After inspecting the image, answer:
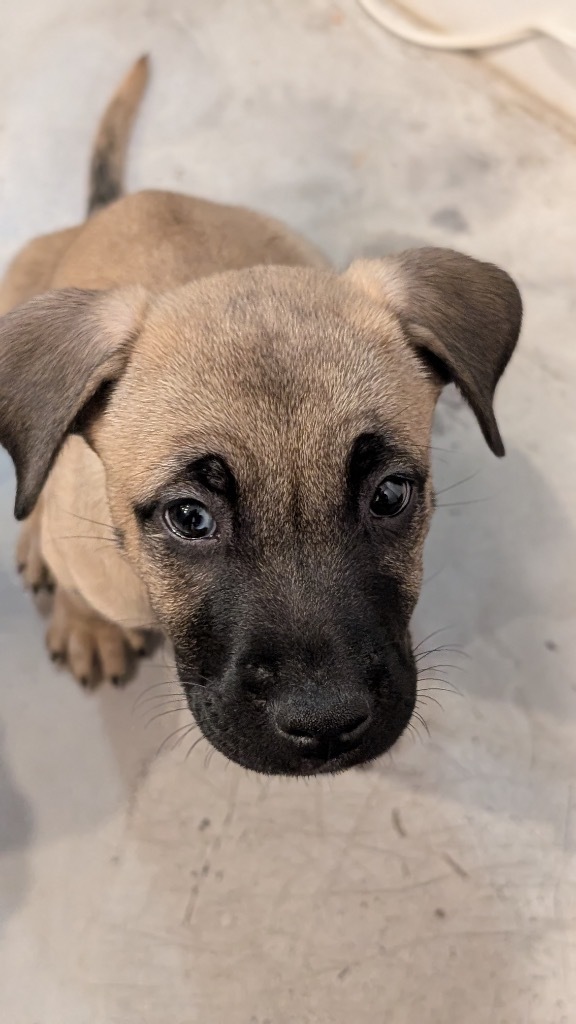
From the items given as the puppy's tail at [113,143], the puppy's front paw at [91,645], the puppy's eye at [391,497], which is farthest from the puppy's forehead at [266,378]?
the puppy's tail at [113,143]

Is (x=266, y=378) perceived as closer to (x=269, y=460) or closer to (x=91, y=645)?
(x=269, y=460)

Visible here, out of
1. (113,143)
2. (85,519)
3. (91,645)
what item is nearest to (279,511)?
(85,519)

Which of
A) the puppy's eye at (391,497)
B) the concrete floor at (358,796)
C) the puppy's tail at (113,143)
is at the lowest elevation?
the concrete floor at (358,796)

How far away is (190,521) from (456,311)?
912 mm

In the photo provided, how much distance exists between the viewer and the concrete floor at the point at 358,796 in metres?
2.69

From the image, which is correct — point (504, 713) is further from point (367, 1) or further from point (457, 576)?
point (367, 1)

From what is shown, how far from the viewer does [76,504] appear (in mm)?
2434

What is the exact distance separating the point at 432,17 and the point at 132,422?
385 centimetres

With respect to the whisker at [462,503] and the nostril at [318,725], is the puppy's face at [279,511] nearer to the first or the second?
the nostril at [318,725]

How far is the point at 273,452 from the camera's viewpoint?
1.80 meters

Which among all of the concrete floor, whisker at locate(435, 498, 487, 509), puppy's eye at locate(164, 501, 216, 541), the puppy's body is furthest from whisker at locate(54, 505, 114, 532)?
whisker at locate(435, 498, 487, 509)

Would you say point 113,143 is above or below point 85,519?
above

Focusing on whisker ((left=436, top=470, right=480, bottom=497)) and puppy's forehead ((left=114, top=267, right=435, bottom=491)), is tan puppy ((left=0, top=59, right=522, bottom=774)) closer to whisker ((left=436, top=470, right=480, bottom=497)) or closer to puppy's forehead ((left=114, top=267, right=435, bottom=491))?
puppy's forehead ((left=114, top=267, right=435, bottom=491))

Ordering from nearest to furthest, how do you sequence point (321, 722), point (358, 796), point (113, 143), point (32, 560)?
point (321, 722) < point (358, 796) < point (32, 560) < point (113, 143)
